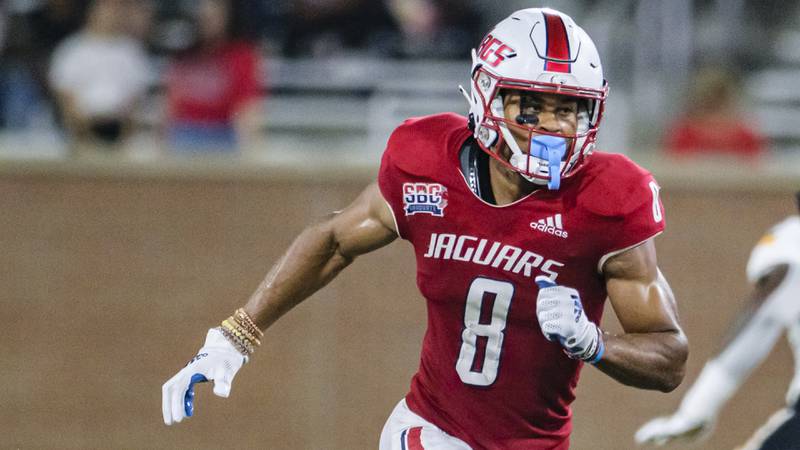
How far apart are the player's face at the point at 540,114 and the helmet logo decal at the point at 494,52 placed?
3.5 inches

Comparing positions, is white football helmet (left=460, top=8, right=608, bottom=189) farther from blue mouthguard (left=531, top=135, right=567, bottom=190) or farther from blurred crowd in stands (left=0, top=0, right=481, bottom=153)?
blurred crowd in stands (left=0, top=0, right=481, bottom=153)

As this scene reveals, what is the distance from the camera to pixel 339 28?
22.4ft

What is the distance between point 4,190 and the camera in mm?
5949

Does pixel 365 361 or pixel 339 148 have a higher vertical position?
pixel 339 148

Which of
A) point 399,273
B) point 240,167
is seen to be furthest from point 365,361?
point 240,167

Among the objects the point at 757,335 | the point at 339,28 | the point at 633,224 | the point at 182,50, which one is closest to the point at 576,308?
the point at 633,224

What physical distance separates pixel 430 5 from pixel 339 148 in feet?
3.48

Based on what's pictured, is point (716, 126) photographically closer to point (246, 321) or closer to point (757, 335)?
point (757, 335)

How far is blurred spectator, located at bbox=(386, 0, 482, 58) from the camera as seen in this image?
6637 millimetres

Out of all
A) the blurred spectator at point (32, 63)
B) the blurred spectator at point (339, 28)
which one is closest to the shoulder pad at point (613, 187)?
the blurred spectator at point (339, 28)

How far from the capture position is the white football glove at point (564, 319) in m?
2.64

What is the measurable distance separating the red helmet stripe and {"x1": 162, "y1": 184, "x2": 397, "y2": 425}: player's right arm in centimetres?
57

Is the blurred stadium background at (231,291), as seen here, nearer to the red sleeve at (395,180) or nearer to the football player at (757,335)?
the football player at (757,335)

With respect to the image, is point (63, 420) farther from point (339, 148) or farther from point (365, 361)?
point (339, 148)
